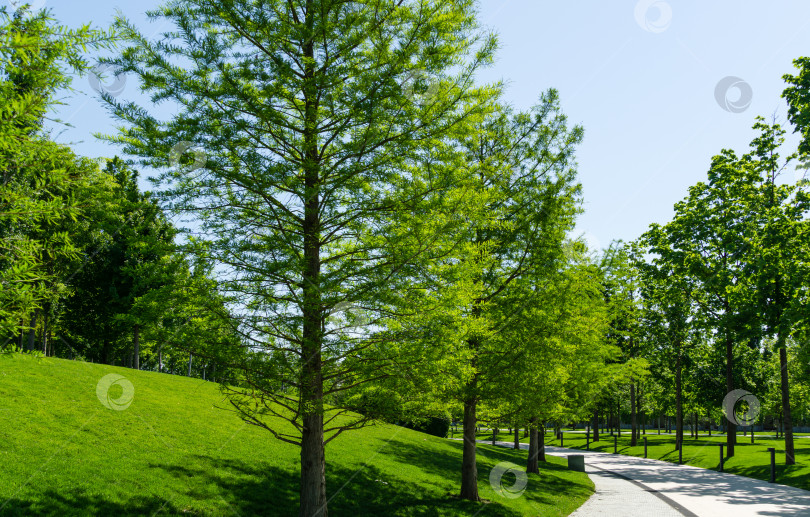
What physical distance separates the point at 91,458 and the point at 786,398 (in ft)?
82.4

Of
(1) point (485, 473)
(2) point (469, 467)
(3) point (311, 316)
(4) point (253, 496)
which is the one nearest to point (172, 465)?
(4) point (253, 496)

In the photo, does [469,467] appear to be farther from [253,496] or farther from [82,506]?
[82,506]

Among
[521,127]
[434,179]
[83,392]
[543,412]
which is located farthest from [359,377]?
[83,392]

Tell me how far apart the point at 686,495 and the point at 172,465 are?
572 inches

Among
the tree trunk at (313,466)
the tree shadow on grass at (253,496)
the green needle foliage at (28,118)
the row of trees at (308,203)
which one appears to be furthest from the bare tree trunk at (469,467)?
the green needle foliage at (28,118)

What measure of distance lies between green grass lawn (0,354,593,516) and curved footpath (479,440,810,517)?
3.72 ft

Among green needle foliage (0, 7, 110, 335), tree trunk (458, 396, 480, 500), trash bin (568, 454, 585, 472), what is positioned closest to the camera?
green needle foliage (0, 7, 110, 335)

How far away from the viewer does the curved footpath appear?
43.3 feet

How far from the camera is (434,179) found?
7.77m

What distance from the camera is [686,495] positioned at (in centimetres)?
1608

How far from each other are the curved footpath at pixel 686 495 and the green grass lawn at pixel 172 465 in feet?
3.72

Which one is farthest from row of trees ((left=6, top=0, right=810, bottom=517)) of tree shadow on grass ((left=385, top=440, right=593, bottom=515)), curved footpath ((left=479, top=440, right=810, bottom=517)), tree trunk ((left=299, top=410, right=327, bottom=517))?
curved footpath ((left=479, top=440, right=810, bottom=517))

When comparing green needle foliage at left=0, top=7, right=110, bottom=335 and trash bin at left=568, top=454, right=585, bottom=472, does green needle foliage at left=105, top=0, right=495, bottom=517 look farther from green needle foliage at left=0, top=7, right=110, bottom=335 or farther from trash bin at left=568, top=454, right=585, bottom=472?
trash bin at left=568, top=454, right=585, bottom=472

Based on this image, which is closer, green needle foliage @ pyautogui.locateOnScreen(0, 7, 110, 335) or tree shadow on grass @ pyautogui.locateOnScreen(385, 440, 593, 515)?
green needle foliage @ pyautogui.locateOnScreen(0, 7, 110, 335)
